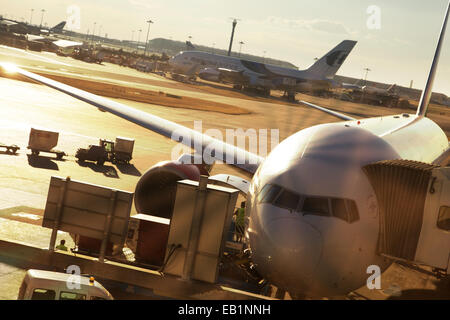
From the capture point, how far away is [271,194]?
1387cm

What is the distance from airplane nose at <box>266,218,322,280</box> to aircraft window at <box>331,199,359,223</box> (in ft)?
2.55

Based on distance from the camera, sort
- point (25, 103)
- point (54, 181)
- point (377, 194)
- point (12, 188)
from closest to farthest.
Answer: point (377, 194) → point (54, 181) → point (12, 188) → point (25, 103)

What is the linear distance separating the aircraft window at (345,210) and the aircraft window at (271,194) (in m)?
1.31

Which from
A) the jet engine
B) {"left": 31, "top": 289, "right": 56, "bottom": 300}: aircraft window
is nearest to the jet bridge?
{"left": 31, "top": 289, "right": 56, "bottom": 300}: aircraft window

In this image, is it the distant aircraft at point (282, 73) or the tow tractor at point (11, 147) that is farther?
the distant aircraft at point (282, 73)

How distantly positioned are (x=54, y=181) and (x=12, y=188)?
11356mm

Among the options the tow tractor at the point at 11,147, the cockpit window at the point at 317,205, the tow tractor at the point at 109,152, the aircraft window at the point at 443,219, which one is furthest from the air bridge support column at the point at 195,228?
the tow tractor at the point at 11,147

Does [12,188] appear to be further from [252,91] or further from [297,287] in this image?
[252,91]

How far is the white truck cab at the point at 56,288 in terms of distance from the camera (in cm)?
1242

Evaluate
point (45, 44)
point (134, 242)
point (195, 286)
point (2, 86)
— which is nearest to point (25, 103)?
point (2, 86)

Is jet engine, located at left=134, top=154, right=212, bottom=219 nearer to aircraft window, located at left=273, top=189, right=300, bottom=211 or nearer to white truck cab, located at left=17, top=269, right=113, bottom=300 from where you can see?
aircraft window, located at left=273, top=189, right=300, bottom=211

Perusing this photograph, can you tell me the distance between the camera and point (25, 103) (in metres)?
55.8

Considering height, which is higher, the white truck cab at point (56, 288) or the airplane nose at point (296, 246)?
the airplane nose at point (296, 246)

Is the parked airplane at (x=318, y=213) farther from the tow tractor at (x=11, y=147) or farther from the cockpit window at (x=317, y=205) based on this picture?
the tow tractor at (x=11, y=147)
